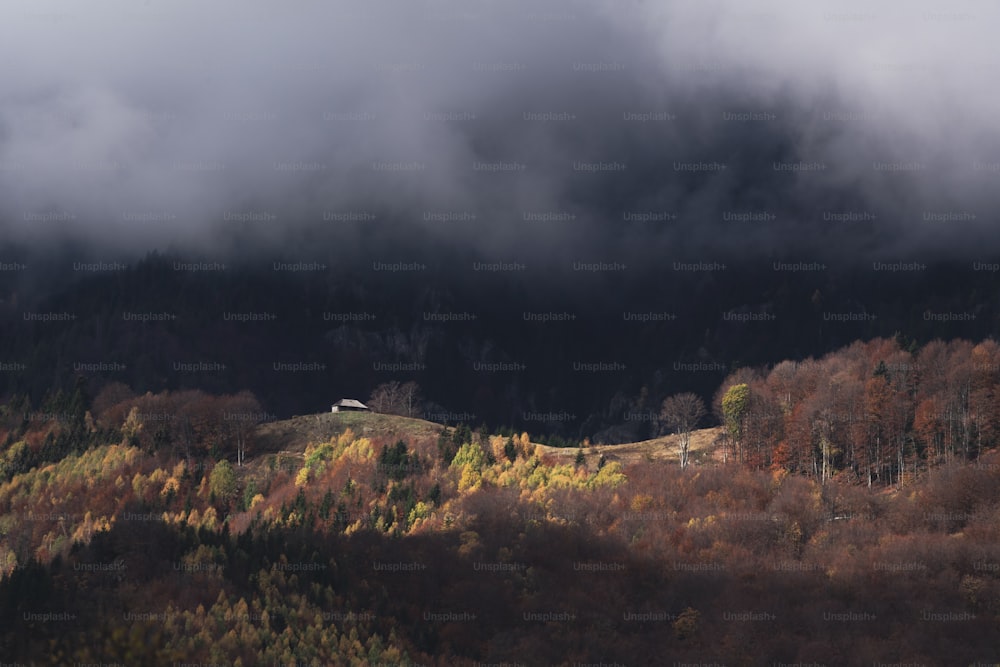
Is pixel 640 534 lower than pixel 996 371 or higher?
lower

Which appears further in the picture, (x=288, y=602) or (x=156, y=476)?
(x=156, y=476)

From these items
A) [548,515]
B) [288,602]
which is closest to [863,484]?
[548,515]

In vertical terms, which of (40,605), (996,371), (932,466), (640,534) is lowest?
(40,605)

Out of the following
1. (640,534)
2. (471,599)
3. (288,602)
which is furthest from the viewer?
(640,534)

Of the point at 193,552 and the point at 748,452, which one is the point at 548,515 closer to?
the point at 748,452

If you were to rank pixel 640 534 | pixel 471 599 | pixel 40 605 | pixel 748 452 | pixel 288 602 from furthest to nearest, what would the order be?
pixel 748 452
pixel 640 534
pixel 471 599
pixel 288 602
pixel 40 605

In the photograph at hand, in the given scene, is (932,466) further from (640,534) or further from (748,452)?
(640,534)
